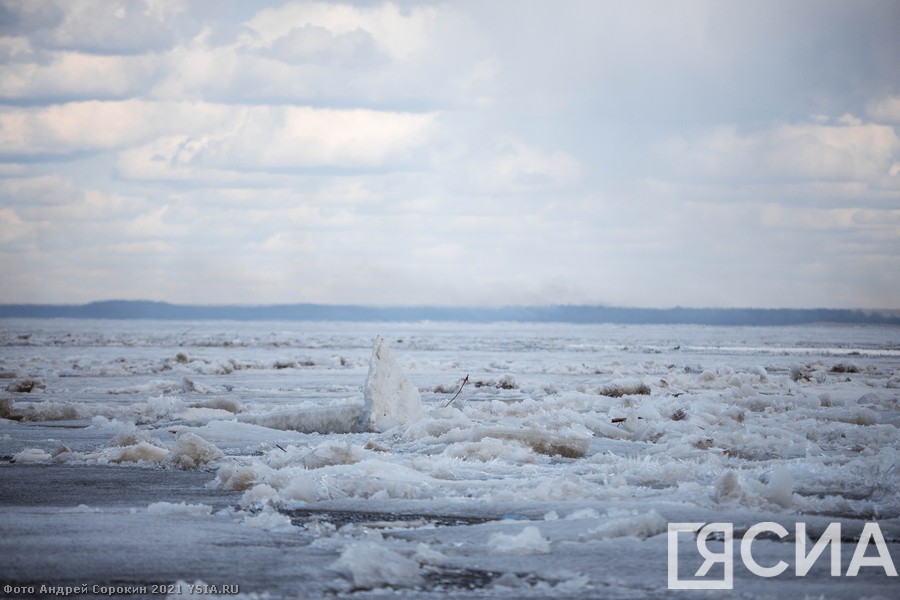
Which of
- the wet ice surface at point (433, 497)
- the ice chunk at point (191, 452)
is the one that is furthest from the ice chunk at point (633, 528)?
the ice chunk at point (191, 452)

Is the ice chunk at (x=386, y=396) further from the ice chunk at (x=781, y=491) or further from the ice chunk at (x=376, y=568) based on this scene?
the ice chunk at (x=376, y=568)

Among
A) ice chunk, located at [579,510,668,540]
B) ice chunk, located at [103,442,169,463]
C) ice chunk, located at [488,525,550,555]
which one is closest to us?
ice chunk, located at [488,525,550,555]

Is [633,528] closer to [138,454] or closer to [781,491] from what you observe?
[781,491]

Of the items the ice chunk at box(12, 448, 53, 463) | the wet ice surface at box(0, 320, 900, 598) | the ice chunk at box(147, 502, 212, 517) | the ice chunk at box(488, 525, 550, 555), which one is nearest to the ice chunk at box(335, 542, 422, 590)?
the wet ice surface at box(0, 320, 900, 598)

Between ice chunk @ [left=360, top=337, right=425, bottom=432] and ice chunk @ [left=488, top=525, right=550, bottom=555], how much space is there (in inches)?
162

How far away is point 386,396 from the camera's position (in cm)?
750

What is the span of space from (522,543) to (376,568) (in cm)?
63

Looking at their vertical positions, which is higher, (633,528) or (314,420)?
(633,528)

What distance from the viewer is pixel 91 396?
11500mm

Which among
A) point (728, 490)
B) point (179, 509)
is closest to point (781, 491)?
point (728, 490)

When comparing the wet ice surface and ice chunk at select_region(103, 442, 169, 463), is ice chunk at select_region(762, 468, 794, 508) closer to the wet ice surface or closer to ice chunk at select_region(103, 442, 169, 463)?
the wet ice surface

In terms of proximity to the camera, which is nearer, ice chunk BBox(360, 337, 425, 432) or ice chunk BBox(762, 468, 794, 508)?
ice chunk BBox(762, 468, 794, 508)

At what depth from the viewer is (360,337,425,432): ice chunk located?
7.38m

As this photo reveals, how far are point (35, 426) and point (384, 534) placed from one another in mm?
5599
